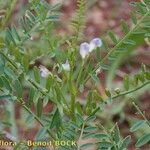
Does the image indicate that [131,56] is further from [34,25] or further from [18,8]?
[34,25]

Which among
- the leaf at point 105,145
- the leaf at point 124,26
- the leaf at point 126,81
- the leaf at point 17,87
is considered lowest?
the leaf at point 105,145

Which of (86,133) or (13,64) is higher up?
(13,64)

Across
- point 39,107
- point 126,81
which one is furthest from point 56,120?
point 126,81

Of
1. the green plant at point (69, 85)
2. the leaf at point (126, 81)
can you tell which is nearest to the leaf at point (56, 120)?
the green plant at point (69, 85)

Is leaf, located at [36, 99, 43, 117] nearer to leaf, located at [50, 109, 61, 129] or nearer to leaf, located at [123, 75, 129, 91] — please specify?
leaf, located at [50, 109, 61, 129]

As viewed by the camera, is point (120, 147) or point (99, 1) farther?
point (99, 1)

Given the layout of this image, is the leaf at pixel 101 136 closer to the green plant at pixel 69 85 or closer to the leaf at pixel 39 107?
the green plant at pixel 69 85

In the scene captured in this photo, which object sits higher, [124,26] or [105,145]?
[124,26]

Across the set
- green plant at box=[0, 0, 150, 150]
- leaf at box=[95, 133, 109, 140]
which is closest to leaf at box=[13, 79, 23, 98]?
green plant at box=[0, 0, 150, 150]

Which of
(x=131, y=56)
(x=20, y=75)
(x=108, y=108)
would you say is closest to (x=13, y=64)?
(x=20, y=75)

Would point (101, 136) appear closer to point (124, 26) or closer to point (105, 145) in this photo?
point (105, 145)

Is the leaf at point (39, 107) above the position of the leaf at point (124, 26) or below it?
below
